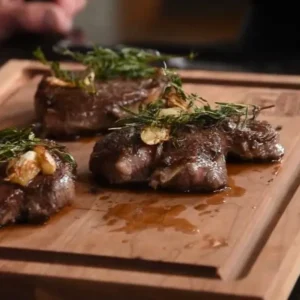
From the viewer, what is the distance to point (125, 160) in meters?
1.96

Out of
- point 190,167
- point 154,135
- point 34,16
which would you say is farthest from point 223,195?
point 34,16

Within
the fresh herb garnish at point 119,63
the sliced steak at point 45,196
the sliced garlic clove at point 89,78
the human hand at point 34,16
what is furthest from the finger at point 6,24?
the sliced steak at point 45,196

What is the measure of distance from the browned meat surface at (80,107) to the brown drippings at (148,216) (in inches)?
15.9

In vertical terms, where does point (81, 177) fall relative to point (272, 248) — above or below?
below

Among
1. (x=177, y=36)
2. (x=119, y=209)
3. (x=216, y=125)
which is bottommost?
(x=177, y=36)

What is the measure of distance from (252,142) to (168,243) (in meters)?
0.44

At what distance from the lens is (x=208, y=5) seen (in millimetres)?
4121

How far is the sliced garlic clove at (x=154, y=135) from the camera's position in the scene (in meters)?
1.97

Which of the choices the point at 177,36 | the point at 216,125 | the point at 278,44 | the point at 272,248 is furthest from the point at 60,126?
the point at 177,36

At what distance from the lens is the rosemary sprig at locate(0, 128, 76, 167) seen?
6.30 feet

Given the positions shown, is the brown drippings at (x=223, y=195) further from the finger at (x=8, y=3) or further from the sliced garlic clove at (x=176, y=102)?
the finger at (x=8, y=3)

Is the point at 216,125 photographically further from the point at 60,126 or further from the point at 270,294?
the point at 270,294

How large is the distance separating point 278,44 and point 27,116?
1.24 meters

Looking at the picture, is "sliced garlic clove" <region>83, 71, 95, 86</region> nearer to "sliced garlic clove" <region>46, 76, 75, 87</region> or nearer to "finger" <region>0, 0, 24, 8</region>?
"sliced garlic clove" <region>46, 76, 75, 87</region>
